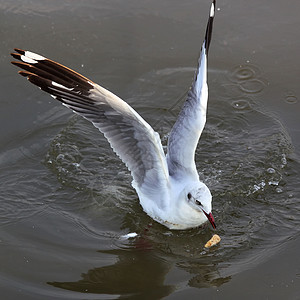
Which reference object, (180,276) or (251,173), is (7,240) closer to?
(180,276)

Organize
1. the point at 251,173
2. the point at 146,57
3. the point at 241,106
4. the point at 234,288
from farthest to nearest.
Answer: the point at 146,57, the point at 241,106, the point at 251,173, the point at 234,288

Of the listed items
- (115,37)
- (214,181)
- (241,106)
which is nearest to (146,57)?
(115,37)

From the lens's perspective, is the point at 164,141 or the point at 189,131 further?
the point at 164,141

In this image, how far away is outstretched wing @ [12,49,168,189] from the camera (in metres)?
4.57

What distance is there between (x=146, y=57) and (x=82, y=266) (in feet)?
10.0

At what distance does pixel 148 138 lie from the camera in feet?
15.4

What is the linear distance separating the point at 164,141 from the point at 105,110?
1351 mm

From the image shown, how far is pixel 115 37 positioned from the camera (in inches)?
276

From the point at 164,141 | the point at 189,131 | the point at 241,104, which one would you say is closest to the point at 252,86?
the point at 241,104

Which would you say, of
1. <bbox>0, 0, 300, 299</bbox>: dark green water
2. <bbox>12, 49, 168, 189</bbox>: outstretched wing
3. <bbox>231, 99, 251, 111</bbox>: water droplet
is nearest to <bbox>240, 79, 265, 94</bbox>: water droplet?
<bbox>0, 0, 300, 299</bbox>: dark green water

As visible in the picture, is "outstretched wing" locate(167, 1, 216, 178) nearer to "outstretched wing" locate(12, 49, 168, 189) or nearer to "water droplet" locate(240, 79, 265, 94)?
"outstretched wing" locate(12, 49, 168, 189)

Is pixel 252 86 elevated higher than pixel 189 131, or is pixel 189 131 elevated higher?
pixel 252 86

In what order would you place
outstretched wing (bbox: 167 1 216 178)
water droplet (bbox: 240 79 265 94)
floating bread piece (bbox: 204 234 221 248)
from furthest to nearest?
water droplet (bbox: 240 79 265 94)
outstretched wing (bbox: 167 1 216 178)
floating bread piece (bbox: 204 234 221 248)

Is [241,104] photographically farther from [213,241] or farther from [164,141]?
[213,241]
